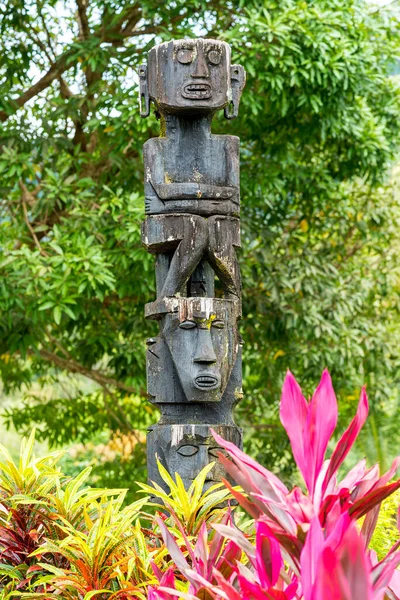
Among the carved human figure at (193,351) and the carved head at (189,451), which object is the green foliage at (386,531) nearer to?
the carved head at (189,451)

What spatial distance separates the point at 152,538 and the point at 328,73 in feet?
16.7

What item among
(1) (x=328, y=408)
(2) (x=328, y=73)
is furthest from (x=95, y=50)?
(1) (x=328, y=408)

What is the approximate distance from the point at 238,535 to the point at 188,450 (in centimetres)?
297

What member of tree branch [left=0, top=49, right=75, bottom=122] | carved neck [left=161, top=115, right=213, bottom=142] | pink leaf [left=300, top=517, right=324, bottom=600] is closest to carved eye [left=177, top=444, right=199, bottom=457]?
carved neck [left=161, top=115, right=213, bottom=142]

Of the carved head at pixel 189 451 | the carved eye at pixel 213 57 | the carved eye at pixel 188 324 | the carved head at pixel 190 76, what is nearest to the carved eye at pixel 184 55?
the carved head at pixel 190 76

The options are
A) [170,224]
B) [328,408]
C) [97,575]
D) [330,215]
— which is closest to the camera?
[328,408]

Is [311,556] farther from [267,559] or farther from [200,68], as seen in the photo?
[200,68]

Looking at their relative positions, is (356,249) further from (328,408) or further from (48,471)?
(328,408)

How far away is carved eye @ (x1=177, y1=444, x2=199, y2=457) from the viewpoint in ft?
16.6

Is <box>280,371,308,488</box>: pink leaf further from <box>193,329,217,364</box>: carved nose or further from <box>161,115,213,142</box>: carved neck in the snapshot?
<box>161,115,213,142</box>: carved neck

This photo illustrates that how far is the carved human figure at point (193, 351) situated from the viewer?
512cm

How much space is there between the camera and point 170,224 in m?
5.33

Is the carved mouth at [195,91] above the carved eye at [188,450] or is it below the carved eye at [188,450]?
above

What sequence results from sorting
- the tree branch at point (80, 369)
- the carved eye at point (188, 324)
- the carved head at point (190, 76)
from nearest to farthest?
the carved eye at point (188, 324), the carved head at point (190, 76), the tree branch at point (80, 369)
